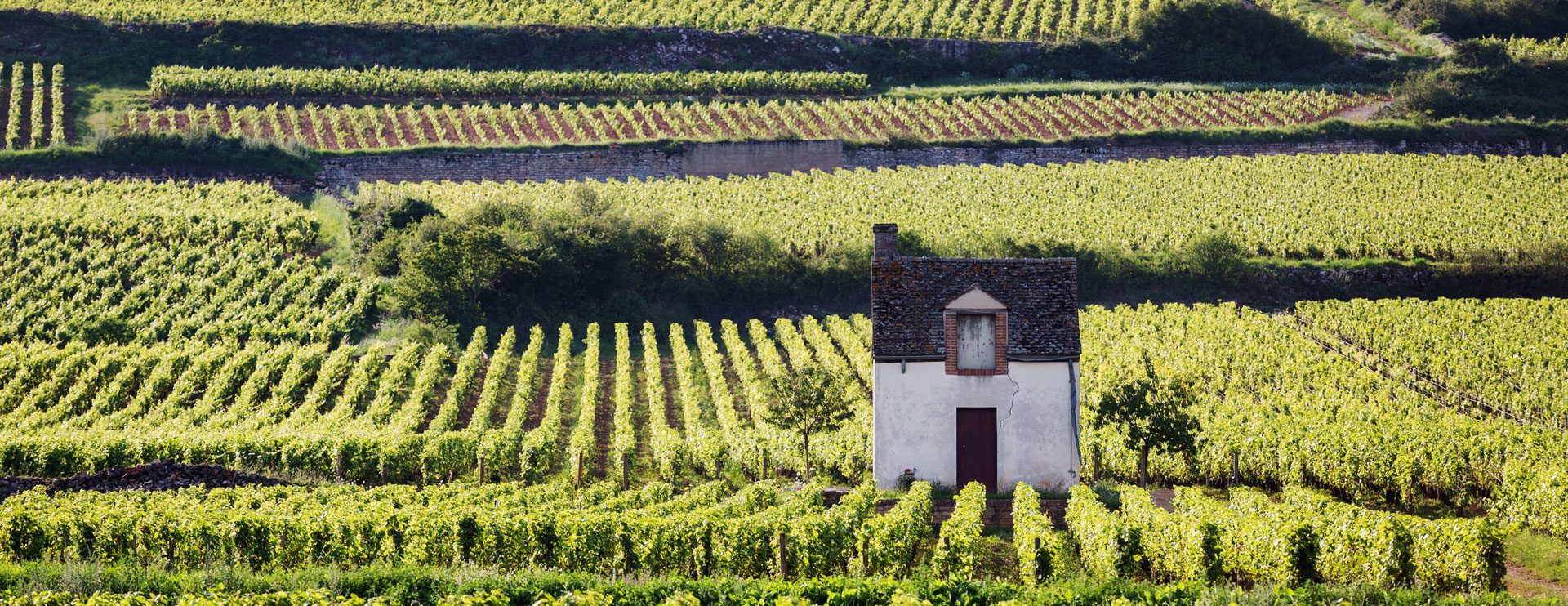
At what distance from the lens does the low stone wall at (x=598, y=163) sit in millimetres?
66875

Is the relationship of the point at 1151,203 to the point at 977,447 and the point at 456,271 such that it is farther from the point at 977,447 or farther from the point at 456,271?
the point at 977,447

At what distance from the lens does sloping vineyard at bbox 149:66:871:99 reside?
7562 cm

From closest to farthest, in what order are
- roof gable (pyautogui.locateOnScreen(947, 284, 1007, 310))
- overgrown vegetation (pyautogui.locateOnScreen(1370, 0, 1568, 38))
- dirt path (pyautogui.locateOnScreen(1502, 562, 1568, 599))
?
dirt path (pyautogui.locateOnScreen(1502, 562, 1568, 599)), roof gable (pyautogui.locateOnScreen(947, 284, 1007, 310)), overgrown vegetation (pyautogui.locateOnScreen(1370, 0, 1568, 38))

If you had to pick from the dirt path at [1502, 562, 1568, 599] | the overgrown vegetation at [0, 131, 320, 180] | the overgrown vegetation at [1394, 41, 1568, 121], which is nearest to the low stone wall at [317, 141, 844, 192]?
the overgrown vegetation at [0, 131, 320, 180]

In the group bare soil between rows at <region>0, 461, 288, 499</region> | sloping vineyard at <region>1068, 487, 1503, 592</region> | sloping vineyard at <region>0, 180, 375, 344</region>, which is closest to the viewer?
sloping vineyard at <region>1068, 487, 1503, 592</region>

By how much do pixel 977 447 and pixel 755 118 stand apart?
48.2 meters

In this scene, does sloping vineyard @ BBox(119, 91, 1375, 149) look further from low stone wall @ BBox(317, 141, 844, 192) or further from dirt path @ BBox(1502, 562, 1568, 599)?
dirt path @ BBox(1502, 562, 1568, 599)

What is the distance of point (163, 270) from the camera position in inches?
1984

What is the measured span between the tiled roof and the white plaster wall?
0.36 metres

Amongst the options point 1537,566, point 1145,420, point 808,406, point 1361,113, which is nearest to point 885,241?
point 808,406

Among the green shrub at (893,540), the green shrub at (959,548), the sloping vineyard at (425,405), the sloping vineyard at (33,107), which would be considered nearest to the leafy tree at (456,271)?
the sloping vineyard at (425,405)

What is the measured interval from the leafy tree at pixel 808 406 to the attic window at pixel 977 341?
3659mm

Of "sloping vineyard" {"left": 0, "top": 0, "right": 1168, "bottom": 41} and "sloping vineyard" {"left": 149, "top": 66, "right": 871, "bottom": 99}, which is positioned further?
"sloping vineyard" {"left": 0, "top": 0, "right": 1168, "bottom": 41}

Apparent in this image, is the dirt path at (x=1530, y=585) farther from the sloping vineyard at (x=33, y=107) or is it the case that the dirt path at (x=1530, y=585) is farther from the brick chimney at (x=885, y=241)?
the sloping vineyard at (x=33, y=107)
